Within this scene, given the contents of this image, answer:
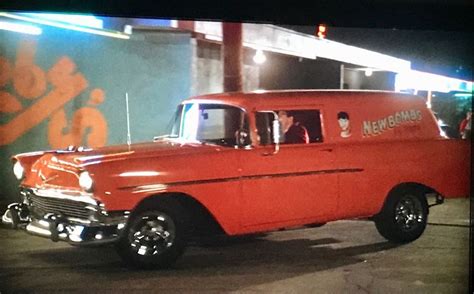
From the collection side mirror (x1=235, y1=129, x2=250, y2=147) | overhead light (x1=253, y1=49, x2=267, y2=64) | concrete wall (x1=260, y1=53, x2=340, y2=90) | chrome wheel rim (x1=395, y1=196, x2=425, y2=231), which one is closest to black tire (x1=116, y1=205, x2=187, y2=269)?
side mirror (x1=235, y1=129, x2=250, y2=147)

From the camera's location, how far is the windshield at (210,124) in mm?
7293

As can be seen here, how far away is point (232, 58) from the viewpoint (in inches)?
409

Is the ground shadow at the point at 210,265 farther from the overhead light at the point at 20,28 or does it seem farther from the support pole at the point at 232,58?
the overhead light at the point at 20,28

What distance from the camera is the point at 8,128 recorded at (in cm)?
956

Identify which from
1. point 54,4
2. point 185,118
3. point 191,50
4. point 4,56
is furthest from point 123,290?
point 191,50

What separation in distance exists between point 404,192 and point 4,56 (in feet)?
19.7

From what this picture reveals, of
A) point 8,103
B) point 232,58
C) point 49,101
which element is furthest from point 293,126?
point 8,103

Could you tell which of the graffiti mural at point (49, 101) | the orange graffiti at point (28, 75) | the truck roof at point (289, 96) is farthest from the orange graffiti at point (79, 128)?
the truck roof at point (289, 96)

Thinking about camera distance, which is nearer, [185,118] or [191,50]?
[185,118]

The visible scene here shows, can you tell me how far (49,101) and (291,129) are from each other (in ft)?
13.9

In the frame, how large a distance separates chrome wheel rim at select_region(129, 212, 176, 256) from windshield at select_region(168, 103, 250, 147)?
1.14 metres

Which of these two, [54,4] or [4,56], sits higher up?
[54,4]

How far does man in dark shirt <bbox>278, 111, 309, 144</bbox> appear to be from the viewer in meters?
7.53

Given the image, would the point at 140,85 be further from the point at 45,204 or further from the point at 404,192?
the point at 404,192
